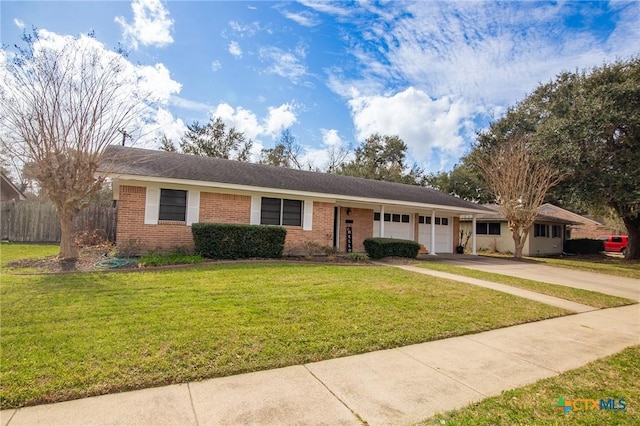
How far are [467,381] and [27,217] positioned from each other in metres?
19.0

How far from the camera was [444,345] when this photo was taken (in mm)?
4504

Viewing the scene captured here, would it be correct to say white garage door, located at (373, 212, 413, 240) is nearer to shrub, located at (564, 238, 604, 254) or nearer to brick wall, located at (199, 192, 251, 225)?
brick wall, located at (199, 192, 251, 225)

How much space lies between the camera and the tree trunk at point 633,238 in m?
21.6

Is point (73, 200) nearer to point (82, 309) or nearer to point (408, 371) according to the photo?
point (82, 309)

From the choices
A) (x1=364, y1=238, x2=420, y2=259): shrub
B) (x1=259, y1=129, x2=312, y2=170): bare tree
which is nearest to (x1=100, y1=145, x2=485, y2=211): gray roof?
(x1=364, y1=238, x2=420, y2=259): shrub

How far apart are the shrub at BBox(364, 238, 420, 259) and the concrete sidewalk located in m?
9.39

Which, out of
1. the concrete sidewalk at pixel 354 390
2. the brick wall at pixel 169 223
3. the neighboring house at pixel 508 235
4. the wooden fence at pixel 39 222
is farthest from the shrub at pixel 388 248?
the wooden fence at pixel 39 222

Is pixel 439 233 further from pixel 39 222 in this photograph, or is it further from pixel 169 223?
pixel 39 222

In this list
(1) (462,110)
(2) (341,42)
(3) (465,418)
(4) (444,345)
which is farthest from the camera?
(1) (462,110)

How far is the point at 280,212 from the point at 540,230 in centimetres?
2181

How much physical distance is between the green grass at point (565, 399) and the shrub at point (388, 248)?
10226mm

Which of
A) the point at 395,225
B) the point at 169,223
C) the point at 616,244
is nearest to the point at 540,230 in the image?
the point at 616,244

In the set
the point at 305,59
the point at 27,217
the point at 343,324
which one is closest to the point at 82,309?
the point at 343,324

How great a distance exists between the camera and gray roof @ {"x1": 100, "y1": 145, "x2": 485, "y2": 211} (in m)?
11.1
